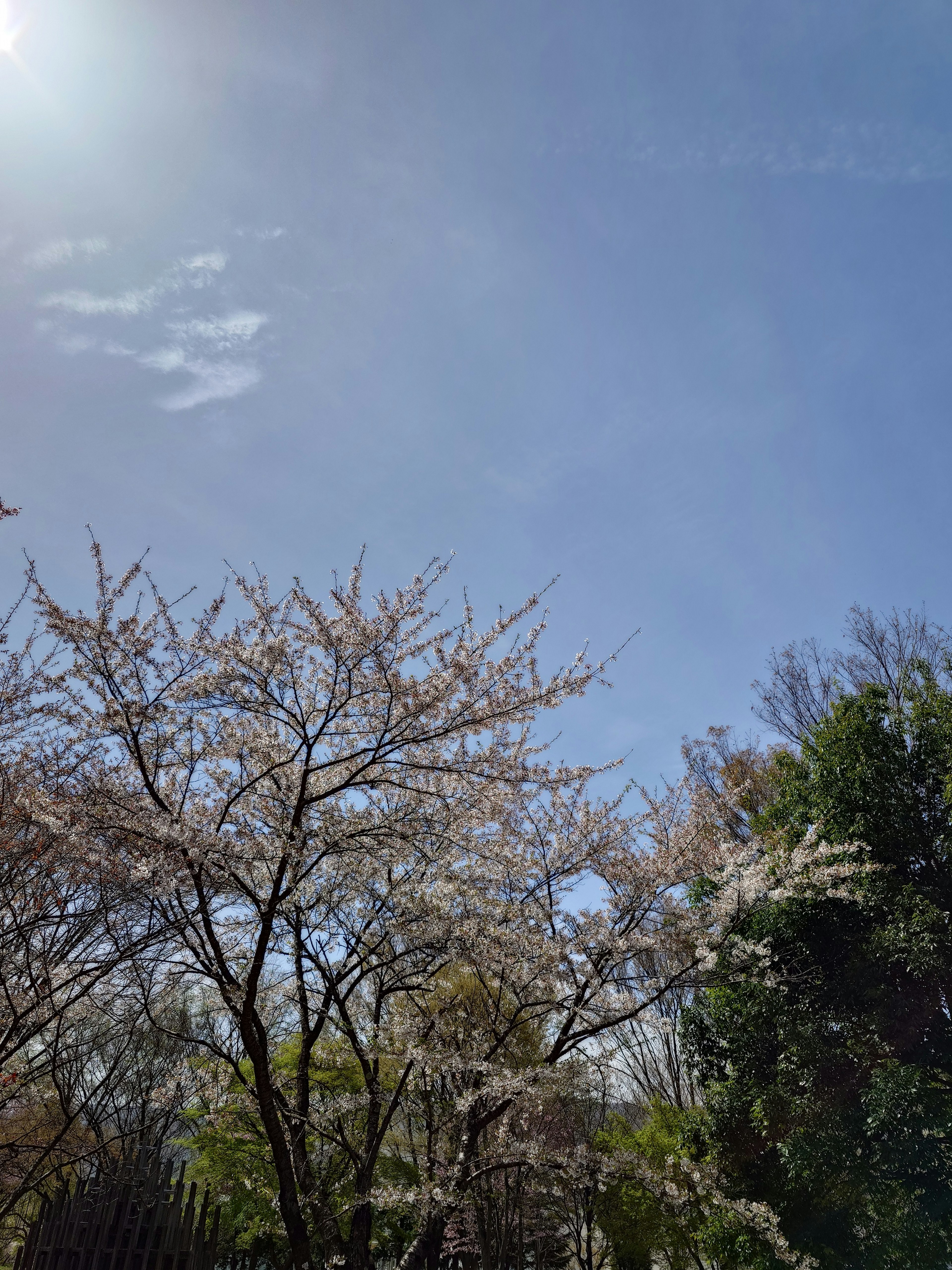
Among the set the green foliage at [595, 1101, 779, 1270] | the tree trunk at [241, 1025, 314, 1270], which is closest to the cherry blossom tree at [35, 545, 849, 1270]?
the tree trunk at [241, 1025, 314, 1270]

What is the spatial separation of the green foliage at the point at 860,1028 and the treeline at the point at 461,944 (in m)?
0.05

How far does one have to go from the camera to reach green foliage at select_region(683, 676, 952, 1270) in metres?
8.74

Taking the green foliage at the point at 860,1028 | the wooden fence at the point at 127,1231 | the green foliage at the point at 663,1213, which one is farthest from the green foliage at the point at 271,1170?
the green foliage at the point at 860,1028

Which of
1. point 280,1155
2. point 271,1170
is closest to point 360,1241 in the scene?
point 280,1155

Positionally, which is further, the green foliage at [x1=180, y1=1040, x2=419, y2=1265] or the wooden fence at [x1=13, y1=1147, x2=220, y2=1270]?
the green foliage at [x1=180, y1=1040, x2=419, y2=1265]

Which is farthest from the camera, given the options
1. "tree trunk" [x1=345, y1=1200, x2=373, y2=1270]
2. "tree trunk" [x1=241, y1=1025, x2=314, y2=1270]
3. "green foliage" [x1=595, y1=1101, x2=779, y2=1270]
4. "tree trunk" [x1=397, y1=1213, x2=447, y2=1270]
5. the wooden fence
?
"green foliage" [x1=595, y1=1101, x2=779, y2=1270]

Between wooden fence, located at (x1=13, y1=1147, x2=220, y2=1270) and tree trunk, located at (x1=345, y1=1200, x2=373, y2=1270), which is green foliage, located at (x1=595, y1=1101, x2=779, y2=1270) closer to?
tree trunk, located at (x1=345, y1=1200, x2=373, y2=1270)

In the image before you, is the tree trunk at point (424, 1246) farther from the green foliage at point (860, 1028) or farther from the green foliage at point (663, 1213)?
the green foliage at point (860, 1028)

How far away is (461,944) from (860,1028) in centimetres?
662

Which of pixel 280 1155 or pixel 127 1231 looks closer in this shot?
pixel 280 1155

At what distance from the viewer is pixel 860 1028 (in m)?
9.89

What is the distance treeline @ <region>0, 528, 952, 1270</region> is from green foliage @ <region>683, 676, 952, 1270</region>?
0.05 meters

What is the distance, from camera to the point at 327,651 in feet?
18.6

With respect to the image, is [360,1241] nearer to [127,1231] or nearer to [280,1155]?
[127,1231]
